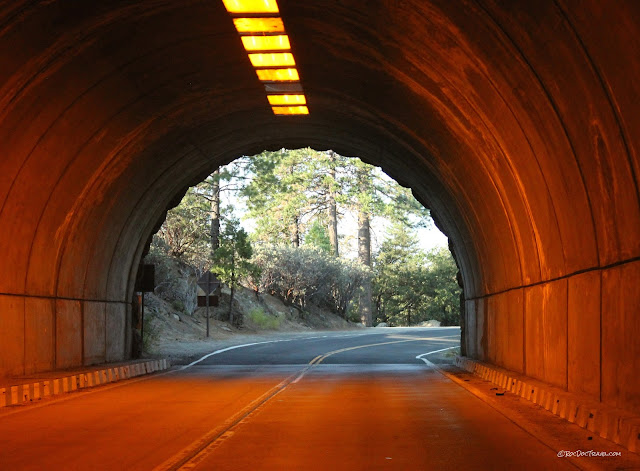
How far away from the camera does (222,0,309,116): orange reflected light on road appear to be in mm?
13750

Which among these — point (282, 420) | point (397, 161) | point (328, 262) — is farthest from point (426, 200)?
point (328, 262)

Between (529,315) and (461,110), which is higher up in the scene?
(461,110)

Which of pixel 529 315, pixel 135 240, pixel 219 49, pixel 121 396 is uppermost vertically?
pixel 219 49

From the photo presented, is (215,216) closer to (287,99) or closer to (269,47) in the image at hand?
(287,99)

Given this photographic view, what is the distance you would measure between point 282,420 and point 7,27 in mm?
6446

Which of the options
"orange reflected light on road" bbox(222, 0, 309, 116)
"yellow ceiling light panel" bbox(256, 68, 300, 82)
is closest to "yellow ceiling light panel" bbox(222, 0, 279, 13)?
"orange reflected light on road" bbox(222, 0, 309, 116)

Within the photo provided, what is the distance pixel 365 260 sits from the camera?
6719 cm

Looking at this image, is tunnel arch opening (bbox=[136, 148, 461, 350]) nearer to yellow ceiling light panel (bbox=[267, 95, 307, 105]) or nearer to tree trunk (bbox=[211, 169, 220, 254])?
tree trunk (bbox=[211, 169, 220, 254])

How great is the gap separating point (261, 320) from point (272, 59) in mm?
33642

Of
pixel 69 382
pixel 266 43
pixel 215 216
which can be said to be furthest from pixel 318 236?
pixel 266 43

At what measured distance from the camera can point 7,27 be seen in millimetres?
11969

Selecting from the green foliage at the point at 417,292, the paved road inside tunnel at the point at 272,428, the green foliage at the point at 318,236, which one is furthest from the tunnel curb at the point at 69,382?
the green foliage at the point at 417,292

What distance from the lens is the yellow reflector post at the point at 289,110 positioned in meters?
21.1

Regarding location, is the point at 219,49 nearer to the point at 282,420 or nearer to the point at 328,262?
the point at 282,420
